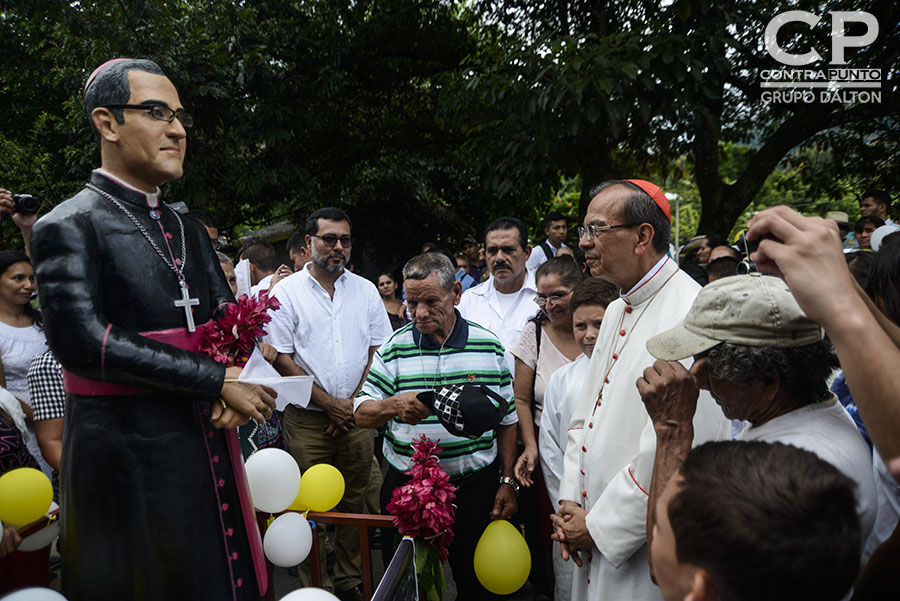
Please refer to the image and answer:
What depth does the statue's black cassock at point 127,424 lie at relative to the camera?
1.77 metres

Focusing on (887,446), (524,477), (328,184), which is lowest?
(524,477)

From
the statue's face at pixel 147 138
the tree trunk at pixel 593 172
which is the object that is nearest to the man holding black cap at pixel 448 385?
the statue's face at pixel 147 138

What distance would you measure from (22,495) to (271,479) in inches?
38.3

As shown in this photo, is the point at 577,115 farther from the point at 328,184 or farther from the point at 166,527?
the point at 328,184

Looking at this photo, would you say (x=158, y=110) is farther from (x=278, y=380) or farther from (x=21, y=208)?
(x=21, y=208)

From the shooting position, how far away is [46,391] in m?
2.93

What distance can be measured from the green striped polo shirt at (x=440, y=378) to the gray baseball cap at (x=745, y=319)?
1413 mm

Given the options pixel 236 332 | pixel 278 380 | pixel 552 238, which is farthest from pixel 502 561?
pixel 552 238

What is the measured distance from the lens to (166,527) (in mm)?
1855

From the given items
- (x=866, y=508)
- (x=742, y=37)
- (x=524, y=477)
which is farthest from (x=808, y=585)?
(x=742, y=37)

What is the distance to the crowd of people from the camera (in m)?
1.11

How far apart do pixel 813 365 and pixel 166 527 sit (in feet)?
6.50

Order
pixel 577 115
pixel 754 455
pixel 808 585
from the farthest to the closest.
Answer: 1. pixel 577 115
2. pixel 754 455
3. pixel 808 585

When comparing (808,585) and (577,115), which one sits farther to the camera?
(577,115)
